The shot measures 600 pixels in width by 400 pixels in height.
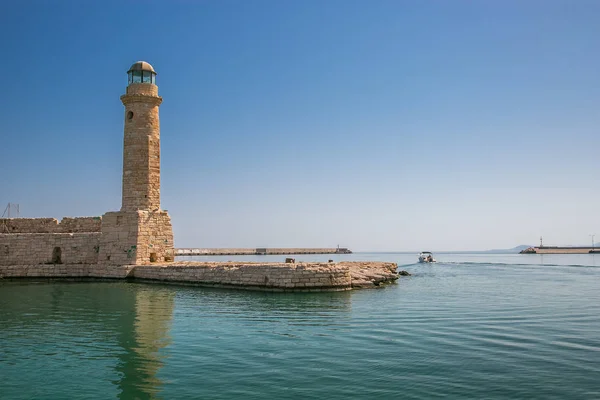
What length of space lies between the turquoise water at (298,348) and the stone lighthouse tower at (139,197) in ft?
20.9

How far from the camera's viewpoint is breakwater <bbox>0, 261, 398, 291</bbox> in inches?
667

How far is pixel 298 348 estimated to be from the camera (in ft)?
28.3

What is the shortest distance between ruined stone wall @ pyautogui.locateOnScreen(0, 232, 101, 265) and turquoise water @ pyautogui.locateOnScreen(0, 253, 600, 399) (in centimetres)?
771

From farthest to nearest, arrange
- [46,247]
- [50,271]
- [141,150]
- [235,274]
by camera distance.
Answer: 1. [46,247]
2. [50,271]
3. [141,150]
4. [235,274]

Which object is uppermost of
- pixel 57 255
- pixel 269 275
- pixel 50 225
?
pixel 50 225

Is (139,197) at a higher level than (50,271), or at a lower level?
higher

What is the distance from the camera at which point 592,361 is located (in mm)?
7668

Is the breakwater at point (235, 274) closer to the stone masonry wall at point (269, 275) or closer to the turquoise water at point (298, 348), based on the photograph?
the stone masonry wall at point (269, 275)

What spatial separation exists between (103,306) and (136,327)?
12.9ft

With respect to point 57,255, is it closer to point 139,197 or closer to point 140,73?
point 139,197

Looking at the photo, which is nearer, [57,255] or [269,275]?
[269,275]

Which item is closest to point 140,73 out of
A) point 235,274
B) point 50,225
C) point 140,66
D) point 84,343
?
point 140,66

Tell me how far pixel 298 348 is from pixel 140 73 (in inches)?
751

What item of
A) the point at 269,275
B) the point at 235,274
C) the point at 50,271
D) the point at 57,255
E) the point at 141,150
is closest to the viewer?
the point at 269,275
